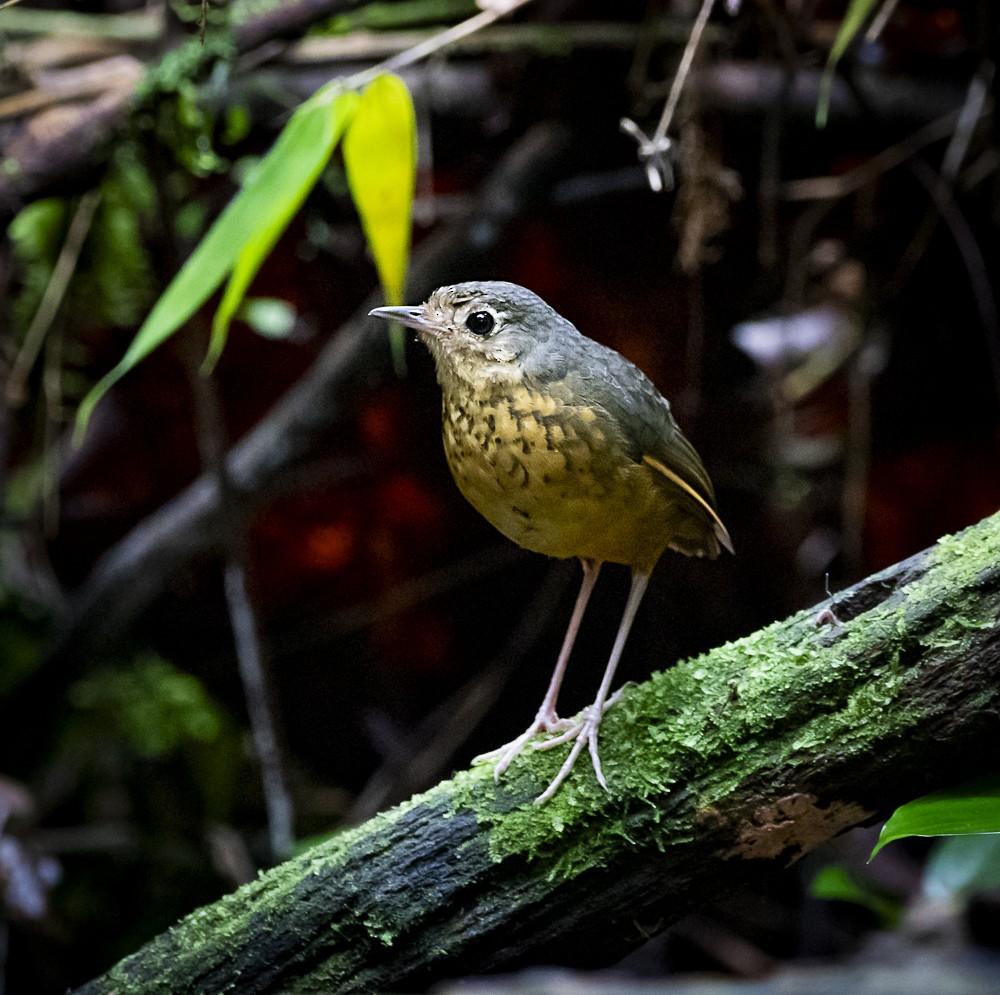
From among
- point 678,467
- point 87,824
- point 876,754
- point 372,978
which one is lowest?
point 87,824

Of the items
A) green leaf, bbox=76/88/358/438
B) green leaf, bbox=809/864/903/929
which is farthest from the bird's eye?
green leaf, bbox=809/864/903/929

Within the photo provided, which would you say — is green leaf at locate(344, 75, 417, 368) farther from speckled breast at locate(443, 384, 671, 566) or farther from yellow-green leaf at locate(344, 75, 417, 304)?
speckled breast at locate(443, 384, 671, 566)

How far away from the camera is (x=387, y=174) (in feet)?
5.76

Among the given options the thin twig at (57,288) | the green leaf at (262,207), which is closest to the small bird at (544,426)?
the green leaf at (262,207)

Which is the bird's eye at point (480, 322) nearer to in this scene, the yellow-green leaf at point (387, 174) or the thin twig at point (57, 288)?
the yellow-green leaf at point (387, 174)

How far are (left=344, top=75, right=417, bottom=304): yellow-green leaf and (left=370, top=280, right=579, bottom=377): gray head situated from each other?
0.24 m

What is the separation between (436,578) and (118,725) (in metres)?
1.23

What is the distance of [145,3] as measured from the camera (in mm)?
3293

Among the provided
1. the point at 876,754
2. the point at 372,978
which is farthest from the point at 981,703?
the point at 372,978

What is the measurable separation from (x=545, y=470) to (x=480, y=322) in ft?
0.79

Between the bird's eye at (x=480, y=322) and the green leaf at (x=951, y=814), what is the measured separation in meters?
0.87

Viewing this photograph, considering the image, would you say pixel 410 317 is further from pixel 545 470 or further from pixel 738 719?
pixel 738 719

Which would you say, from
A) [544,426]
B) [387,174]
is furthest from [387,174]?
[544,426]

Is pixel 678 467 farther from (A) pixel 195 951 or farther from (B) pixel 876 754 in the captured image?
(A) pixel 195 951
